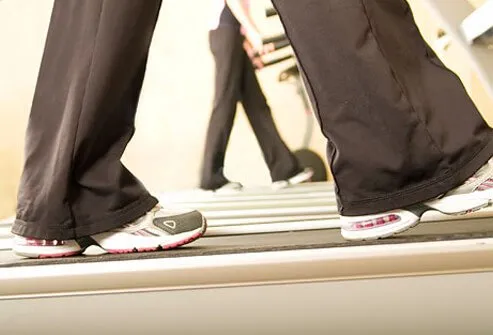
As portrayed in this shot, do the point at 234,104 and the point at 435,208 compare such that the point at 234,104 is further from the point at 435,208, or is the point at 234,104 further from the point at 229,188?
the point at 435,208

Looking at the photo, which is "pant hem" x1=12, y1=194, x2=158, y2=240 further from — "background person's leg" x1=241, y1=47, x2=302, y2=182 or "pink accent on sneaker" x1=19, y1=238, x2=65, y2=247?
"background person's leg" x1=241, y1=47, x2=302, y2=182

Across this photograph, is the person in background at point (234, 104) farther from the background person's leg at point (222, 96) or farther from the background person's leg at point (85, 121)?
the background person's leg at point (85, 121)

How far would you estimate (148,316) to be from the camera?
86 cm

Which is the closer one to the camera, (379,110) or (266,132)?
(379,110)

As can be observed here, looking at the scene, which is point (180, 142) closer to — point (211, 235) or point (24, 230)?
point (211, 235)

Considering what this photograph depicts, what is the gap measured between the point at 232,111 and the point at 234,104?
0.04 meters

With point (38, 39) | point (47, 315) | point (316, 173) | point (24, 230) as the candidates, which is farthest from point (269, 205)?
point (38, 39)

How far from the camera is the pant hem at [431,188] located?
926 millimetres

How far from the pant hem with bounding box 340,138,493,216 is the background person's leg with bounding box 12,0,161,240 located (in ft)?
1.30

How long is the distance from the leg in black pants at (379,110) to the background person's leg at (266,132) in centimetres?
195

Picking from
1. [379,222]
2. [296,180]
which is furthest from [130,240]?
[296,180]

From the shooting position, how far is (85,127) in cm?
99

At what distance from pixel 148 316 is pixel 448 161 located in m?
0.48

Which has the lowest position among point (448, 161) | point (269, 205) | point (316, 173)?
point (316, 173)
